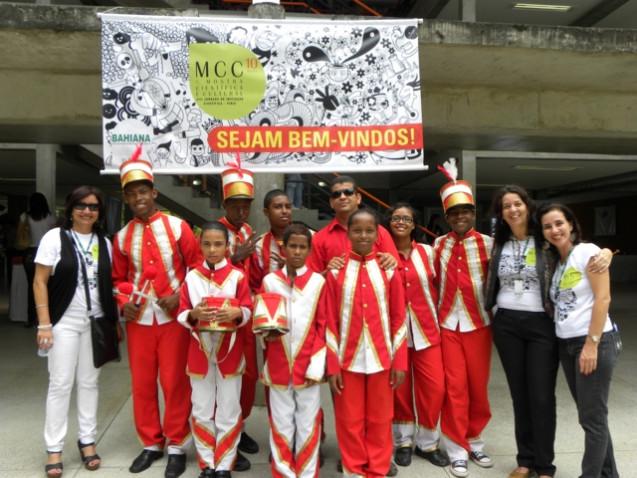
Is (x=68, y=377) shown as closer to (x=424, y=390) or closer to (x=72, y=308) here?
(x=72, y=308)

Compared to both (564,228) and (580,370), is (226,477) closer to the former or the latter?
(580,370)

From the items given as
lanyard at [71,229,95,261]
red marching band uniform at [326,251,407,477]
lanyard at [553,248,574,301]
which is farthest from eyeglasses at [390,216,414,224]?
lanyard at [71,229,95,261]

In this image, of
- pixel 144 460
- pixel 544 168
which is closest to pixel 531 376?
pixel 144 460

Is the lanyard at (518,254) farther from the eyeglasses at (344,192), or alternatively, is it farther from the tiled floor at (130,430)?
the tiled floor at (130,430)

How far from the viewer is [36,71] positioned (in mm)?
5496

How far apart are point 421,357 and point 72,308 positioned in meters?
2.32

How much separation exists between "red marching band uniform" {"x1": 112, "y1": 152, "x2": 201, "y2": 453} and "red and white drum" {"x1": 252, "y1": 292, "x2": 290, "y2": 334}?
767 mm

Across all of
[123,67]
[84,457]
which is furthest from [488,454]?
[123,67]

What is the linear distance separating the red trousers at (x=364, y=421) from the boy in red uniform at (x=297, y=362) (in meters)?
0.17

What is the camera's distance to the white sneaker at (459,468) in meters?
3.36

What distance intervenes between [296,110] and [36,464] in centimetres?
317

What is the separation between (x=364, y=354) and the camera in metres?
3.09

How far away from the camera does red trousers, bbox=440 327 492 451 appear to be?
3.47 m

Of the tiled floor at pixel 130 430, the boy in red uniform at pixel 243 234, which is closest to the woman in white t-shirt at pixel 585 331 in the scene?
the tiled floor at pixel 130 430
